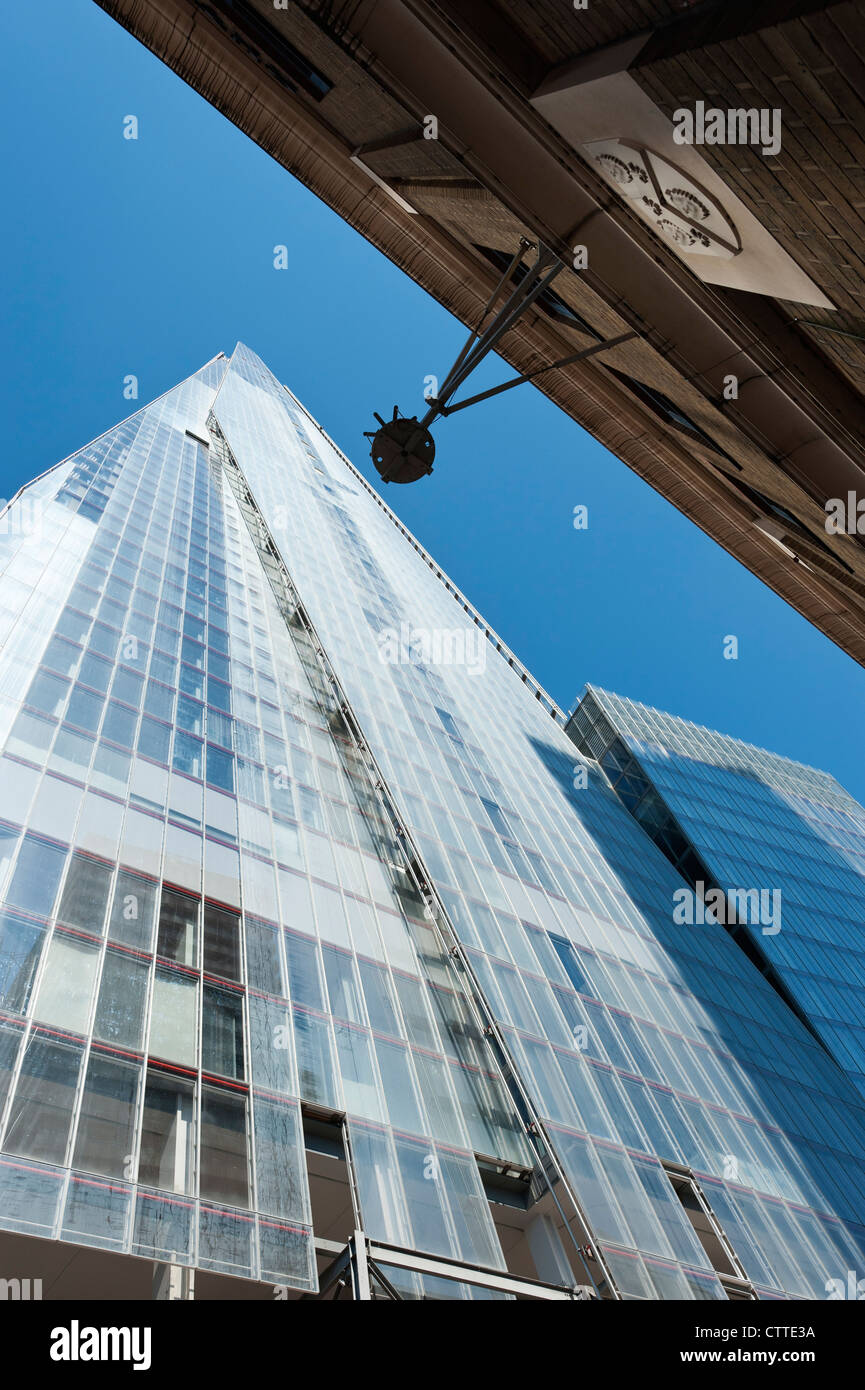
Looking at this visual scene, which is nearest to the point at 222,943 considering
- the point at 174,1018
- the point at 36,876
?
the point at 174,1018

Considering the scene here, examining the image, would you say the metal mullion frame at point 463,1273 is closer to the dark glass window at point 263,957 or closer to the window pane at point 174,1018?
the window pane at point 174,1018

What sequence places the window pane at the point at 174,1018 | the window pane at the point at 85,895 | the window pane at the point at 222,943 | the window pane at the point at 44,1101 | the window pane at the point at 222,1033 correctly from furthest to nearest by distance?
the window pane at the point at 222,943 < the window pane at the point at 85,895 < the window pane at the point at 222,1033 < the window pane at the point at 174,1018 < the window pane at the point at 44,1101

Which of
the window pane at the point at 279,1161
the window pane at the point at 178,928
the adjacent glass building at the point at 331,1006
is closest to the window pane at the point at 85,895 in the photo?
the adjacent glass building at the point at 331,1006

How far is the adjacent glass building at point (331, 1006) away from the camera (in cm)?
1166

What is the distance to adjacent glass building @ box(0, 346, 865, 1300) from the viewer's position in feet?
38.3

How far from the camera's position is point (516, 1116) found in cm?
1723

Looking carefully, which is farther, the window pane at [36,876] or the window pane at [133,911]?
the window pane at [133,911]

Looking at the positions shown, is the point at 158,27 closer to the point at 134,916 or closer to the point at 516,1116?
the point at 134,916

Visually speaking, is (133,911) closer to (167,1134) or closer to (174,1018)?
(174,1018)

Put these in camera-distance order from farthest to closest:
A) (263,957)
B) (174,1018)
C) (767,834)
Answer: (767,834), (263,957), (174,1018)

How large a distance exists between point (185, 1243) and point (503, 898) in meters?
16.0

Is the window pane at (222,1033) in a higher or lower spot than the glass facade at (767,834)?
lower

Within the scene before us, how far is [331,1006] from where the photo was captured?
16.7 m
